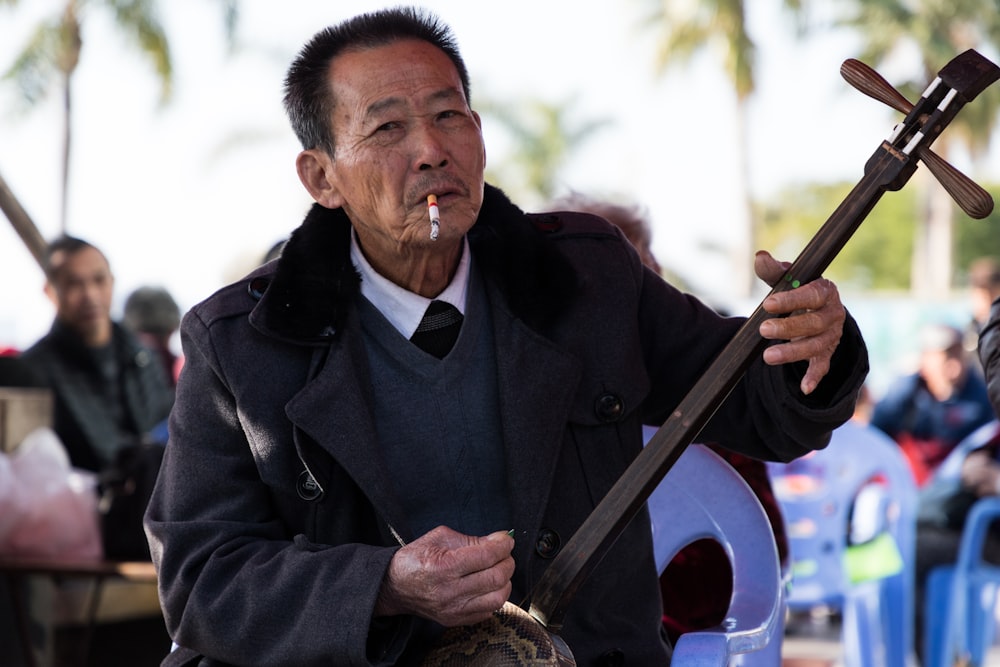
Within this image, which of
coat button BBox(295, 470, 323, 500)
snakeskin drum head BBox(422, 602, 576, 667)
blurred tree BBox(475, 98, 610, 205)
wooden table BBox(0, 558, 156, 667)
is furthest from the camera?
blurred tree BBox(475, 98, 610, 205)

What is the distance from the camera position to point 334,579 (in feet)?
6.44

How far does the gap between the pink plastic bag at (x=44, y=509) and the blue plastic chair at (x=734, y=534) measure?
2.43m

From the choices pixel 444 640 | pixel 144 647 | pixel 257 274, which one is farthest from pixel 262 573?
pixel 144 647

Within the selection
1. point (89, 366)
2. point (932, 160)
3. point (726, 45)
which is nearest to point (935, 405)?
point (89, 366)

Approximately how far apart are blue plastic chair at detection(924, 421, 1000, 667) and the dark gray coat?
3.61 m

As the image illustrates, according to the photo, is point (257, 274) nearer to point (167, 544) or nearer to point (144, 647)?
point (167, 544)

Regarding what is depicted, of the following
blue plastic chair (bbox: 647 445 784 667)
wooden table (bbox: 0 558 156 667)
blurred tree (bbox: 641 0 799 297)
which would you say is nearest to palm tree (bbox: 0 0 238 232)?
blurred tree (bbox: 641 0 799 297)

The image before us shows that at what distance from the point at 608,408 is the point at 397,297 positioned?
43 centimetres

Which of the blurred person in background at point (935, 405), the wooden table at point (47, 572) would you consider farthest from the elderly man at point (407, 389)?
the blurred person in background at point (935, 405)

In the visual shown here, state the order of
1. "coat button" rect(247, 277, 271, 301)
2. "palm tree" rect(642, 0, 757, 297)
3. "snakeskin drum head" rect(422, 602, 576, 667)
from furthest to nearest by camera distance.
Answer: "palm tree" rect(642, 0, 757, 297), "coat button" rect(247, 277, 271, 301), "snakeskin drum head" rect(422, 602, 576, 667)

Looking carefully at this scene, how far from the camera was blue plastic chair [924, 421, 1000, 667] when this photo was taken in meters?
5.52

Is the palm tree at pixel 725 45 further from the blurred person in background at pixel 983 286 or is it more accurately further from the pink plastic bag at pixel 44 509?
the pink plastic bag at pixel 44 509

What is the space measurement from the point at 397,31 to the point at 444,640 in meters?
1.06

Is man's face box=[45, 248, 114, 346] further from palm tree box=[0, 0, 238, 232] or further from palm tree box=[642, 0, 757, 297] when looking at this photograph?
palm tree box=[642, 0, 757, 297]
